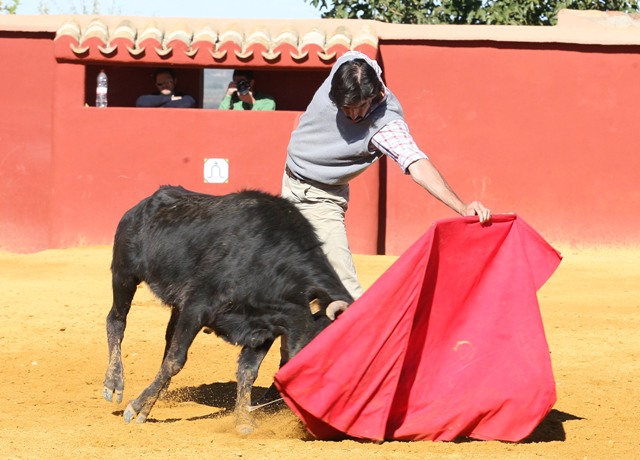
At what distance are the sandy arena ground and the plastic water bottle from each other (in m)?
3.04

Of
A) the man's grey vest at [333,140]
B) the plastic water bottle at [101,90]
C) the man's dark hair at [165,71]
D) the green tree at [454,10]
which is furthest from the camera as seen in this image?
the green tree at [454,10]

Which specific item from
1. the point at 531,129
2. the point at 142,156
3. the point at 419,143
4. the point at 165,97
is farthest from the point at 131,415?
the point at 531,129

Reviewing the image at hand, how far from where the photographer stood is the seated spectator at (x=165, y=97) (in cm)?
1284

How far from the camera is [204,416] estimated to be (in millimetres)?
5641

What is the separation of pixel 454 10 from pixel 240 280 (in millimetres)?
14394

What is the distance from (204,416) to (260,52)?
733 centimetres

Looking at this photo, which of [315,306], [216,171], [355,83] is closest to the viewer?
[315,306]

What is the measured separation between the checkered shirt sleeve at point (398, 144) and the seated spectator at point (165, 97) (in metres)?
8.00

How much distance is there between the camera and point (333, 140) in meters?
5.28

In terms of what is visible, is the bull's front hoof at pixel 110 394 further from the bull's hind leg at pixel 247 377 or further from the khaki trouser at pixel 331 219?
the khaki trouser at pixel 331 219

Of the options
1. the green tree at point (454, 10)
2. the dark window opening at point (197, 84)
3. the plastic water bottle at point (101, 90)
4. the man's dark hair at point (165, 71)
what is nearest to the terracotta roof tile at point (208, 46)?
the man's dark hair at point (165, 71)

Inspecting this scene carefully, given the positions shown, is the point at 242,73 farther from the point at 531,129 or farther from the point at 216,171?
the point at 531,129

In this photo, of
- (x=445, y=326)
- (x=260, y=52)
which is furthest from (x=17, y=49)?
(x=445, y=326)

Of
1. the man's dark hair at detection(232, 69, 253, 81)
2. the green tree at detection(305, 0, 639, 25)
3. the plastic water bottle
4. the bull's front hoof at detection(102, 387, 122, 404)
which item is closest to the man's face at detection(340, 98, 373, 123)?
the bull's front hoof at detection(102, 387, 122, 404)
